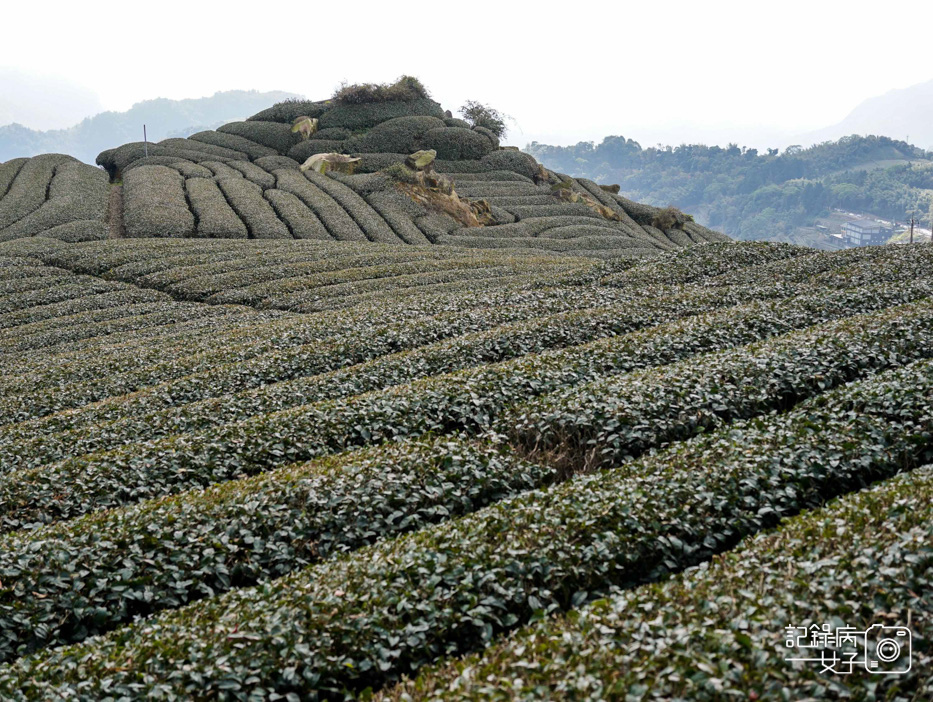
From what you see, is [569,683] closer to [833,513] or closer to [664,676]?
[664,676]

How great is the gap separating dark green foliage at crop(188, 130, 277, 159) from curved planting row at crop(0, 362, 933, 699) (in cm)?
7074

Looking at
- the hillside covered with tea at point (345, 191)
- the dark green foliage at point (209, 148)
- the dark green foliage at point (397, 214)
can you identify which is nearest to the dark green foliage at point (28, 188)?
the hillside covered with tea at point (345, 191)

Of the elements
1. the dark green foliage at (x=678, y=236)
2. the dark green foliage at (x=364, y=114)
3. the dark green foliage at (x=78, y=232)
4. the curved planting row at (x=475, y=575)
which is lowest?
the curved planting row at (x=475, y=575)

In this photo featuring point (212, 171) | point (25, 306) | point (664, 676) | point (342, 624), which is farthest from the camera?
point (212, 171)

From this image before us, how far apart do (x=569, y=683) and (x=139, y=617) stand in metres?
5.58

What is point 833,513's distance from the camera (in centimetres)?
844

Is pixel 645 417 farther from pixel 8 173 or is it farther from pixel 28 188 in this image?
pixel 8 173

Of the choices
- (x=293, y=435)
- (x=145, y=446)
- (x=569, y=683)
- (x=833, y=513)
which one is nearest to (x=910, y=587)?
(x=833, y=513)

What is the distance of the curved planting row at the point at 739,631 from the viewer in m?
5.89

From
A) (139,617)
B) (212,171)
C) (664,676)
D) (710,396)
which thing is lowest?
(139,617)

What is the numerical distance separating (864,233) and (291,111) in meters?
166

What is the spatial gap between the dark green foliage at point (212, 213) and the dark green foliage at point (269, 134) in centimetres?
1795

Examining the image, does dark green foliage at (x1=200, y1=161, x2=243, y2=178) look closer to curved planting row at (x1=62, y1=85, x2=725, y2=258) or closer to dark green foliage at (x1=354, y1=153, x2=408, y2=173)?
curved planting row at (x1=62, y1=85, x2=725, y2=258)

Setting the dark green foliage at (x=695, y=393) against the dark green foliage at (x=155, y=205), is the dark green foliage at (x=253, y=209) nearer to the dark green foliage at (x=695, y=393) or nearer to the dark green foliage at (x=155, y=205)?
the dark green foliage at (x=155, y=205)
